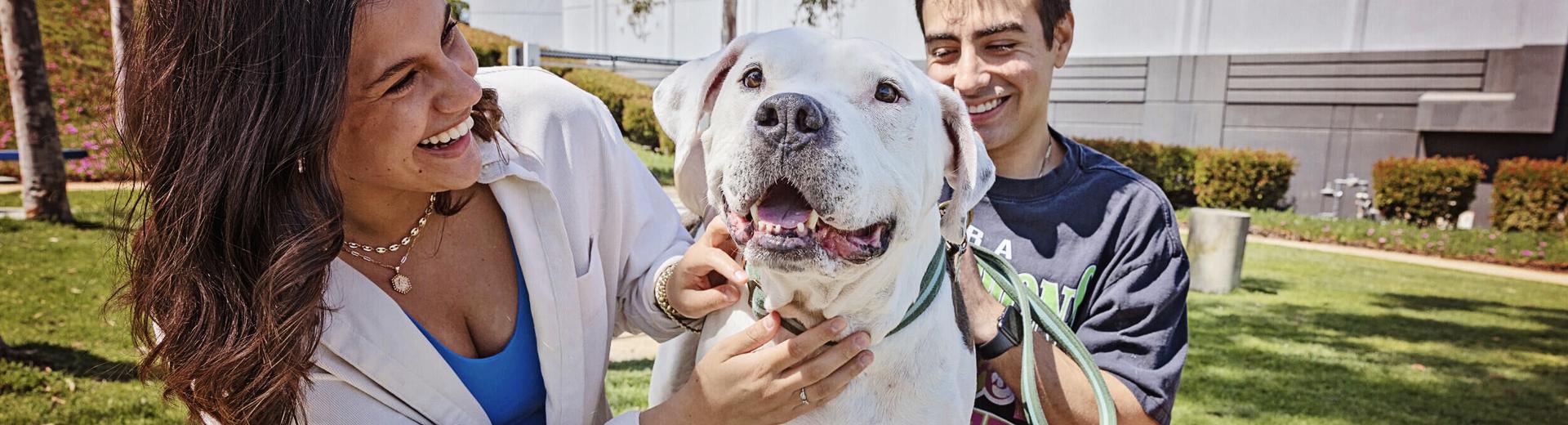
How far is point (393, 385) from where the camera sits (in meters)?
1.79

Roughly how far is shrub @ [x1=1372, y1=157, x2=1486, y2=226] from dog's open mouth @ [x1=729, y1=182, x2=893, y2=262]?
48.3ft

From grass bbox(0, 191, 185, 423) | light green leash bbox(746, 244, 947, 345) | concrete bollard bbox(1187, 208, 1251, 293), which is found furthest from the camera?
concrete bollard bbox(1187, 208, 1251, 293)

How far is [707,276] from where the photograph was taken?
6.54ft

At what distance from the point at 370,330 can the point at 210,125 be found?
0.48m

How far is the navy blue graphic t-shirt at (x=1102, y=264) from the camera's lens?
2193 millimetres

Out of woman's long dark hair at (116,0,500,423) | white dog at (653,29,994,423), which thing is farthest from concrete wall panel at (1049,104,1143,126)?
woman's long dark hair at (116,0,500,423)

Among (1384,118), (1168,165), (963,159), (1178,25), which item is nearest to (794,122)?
(963,159)

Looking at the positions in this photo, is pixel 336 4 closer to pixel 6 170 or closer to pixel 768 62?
pixel 768 62

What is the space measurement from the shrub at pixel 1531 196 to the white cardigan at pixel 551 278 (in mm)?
14166

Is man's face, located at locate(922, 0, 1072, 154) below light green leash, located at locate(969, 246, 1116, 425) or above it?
above

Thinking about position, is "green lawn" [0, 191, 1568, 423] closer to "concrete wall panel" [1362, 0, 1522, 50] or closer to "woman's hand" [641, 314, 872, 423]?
"woman's hand" [641, 314, 872, 423]

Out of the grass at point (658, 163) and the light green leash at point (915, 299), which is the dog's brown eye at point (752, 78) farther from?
the grass at point (658, 163)

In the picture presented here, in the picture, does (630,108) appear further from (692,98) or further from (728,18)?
(692,98)

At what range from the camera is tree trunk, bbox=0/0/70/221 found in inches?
289
